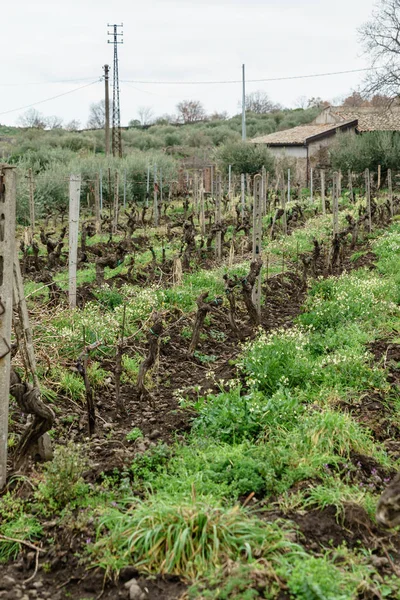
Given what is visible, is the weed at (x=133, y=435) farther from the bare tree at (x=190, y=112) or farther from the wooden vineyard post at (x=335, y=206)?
the bare tree at (x=190, y=112)

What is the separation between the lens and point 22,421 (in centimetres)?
615

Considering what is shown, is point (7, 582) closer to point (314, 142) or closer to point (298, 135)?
point (314, 142)

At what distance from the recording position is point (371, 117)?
151 ft

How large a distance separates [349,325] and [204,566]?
219 inches

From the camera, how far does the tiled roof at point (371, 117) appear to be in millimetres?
42656

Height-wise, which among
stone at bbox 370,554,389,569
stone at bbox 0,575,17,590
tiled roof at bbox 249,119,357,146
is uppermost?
tiled roof at bbox 249,119,357,146

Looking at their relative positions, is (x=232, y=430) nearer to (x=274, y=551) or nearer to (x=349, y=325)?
(x=274, y=551)

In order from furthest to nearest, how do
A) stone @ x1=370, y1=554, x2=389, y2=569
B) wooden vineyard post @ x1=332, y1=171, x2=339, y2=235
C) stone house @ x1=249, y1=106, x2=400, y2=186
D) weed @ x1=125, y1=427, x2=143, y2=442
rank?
stone house @ x1=249, y1=106, x2=400, y2=186
wooden vineyard post @ x1=332, y1=171, x2=339, y2=235
weed @ x1=125, y1=427, x2=143, y2=442
stone @ x1=370, y1=554, x2=389, y2=569

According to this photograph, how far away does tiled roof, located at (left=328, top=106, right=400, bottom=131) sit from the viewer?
42.7 meters

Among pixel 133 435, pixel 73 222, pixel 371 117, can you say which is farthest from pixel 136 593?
pixel 371 117

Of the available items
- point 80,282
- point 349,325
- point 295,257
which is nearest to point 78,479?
point 349,325

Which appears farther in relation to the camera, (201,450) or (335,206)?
(335,206)

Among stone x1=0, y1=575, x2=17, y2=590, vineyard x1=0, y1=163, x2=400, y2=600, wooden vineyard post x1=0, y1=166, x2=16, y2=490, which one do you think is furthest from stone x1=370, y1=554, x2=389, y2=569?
wooden vineyard post x1=0, y1=166, x2=16, y2=490

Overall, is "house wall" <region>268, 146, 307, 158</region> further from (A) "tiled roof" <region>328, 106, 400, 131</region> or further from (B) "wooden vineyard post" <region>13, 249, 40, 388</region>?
(B) "wooden vineyard post" <region>13, 249, 40, 388</region>
